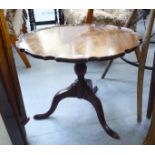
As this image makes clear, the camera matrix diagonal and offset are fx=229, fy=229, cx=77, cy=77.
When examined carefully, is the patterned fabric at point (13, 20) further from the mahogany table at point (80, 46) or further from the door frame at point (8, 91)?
the door frame at point (8, 91)

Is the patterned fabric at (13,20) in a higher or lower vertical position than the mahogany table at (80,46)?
lower

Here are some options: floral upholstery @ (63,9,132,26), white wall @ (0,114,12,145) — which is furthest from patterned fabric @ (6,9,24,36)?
white wall @ (0,114,12,145)

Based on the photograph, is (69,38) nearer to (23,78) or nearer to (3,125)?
(3,125)

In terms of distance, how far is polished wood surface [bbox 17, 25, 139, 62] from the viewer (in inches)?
42.4

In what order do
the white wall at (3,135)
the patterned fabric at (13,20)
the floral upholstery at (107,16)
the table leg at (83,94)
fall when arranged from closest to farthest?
the white wall at (3,135) < the table leg at (83,94) < the patterned fabric at (13,20) < the floral upholstery at (107,16)

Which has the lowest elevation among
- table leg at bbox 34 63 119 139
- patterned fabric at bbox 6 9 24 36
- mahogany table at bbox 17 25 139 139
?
table leg at bbox 34 63 119 139

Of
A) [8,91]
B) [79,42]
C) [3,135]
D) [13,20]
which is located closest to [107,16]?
[13,20]

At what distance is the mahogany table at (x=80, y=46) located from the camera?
1069mm

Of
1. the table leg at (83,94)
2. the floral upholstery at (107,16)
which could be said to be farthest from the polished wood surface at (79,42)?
the floral upholstery at (107,16)

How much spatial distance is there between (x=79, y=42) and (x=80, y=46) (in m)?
0.06

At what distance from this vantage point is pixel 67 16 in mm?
2354

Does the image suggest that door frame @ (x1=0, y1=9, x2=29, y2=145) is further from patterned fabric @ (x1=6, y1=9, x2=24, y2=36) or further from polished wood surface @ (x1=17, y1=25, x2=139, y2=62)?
patterned fabric @ (x1=6, y1=9, x2=24, y2=36)

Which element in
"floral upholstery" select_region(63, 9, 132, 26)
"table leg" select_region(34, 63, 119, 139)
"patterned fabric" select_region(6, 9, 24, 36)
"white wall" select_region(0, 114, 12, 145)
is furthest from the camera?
"floral upholstery" select_region(63, 9, 132, 26)

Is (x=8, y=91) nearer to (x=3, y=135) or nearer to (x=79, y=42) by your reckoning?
(x=3, y=135)
